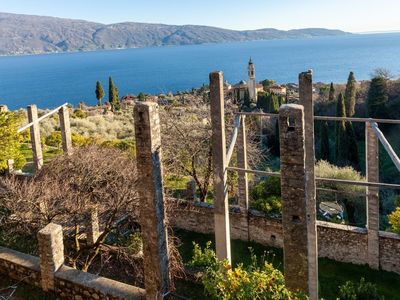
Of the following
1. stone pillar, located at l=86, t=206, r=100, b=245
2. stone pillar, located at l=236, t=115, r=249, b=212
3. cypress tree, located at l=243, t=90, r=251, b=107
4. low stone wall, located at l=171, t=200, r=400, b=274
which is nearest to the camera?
low stone wall, located at l=171, t=200, r=400, b=274

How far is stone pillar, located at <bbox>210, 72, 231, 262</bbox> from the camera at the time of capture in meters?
9.54

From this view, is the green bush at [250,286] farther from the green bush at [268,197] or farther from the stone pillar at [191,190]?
the stone pillar at [191,190]

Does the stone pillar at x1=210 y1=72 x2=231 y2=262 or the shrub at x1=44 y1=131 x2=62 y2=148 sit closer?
the stone pillar at x1=210 y1=72 x2=231 y2=262

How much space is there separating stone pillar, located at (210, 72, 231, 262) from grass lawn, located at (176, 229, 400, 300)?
1.31m

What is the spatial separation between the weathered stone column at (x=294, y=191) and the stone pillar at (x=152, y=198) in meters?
2.07

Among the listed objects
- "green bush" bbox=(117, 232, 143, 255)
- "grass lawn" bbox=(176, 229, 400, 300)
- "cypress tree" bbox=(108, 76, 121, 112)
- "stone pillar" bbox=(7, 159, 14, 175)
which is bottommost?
"grass lawn" bbox=(176, 229, 400, 300)

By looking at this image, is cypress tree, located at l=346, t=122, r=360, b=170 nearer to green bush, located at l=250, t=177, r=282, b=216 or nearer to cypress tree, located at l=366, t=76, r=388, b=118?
cypress tree, located at l=366, t=76, r=388, b=118

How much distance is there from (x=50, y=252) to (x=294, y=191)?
17.1 feet

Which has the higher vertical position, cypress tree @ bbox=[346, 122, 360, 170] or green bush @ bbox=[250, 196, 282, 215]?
green bush @ bbox=[250, 196, 282, 215]

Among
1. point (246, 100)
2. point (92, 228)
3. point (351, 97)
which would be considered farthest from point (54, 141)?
point (246, 100)

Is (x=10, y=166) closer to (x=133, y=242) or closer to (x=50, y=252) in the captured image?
(x=133, y=242)

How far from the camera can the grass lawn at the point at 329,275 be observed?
11.1 meters

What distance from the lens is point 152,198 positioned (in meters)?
7.27

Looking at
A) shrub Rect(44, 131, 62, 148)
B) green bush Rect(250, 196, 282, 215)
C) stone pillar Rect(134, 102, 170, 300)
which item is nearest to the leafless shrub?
stone pillar Rect(134, 102, 170, 300)
